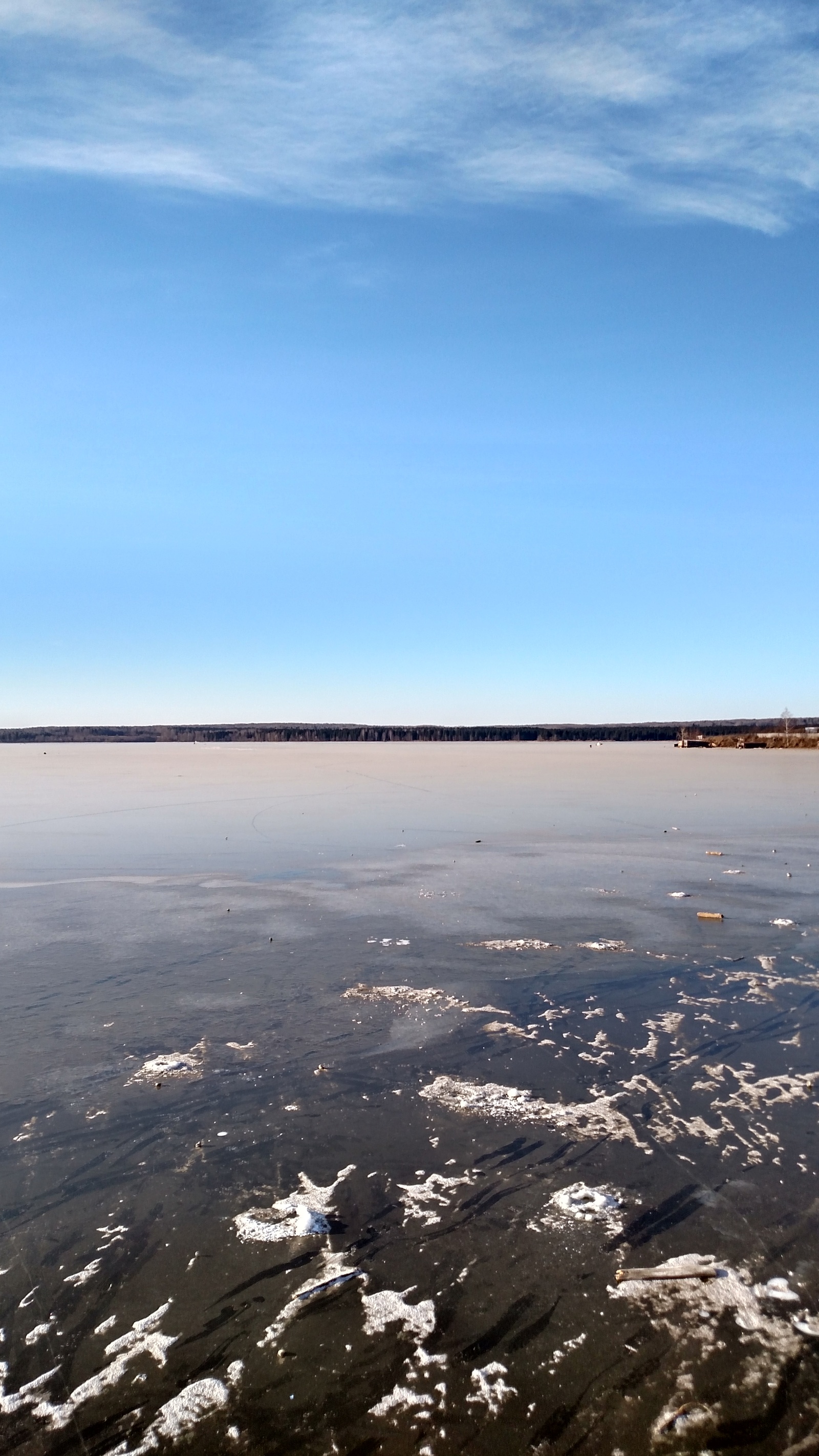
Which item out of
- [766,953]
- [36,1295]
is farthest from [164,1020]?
[766,953]


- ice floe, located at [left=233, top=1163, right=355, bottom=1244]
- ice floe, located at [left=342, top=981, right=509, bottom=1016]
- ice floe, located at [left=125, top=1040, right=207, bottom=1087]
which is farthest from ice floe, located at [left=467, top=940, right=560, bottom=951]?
ice floe, located at [left=233, top=1163, right=355, bottom=1244]

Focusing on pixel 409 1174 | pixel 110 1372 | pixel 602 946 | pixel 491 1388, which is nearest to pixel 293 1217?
pixel 409 1174

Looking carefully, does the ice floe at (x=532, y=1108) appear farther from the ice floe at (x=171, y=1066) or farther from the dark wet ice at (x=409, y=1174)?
the ice floe at (x=171, y=1066)

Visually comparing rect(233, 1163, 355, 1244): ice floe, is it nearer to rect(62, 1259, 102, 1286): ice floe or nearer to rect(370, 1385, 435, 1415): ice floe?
rect(62, 1259, 102, 1286): ice floe

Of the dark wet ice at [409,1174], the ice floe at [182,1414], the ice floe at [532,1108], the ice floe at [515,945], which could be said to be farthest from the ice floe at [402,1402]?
the ice floe at [515,945]

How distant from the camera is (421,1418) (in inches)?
97.2

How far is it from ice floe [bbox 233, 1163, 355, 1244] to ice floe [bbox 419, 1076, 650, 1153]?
0.93 m

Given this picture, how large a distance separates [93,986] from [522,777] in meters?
24.4

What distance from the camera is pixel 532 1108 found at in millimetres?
4312

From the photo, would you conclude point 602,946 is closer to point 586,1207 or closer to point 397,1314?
point 586,1207

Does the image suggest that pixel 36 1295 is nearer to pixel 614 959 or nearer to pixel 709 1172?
pixel 709 1172

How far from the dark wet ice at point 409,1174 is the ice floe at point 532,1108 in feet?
0.07

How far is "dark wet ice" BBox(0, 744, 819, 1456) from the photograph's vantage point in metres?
2.54

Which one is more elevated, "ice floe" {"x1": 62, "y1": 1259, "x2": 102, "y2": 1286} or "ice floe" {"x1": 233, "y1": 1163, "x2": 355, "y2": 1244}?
"ice floe" {"x1": 233, "y1": 1163, "x2": 355, "y2": 1244}
